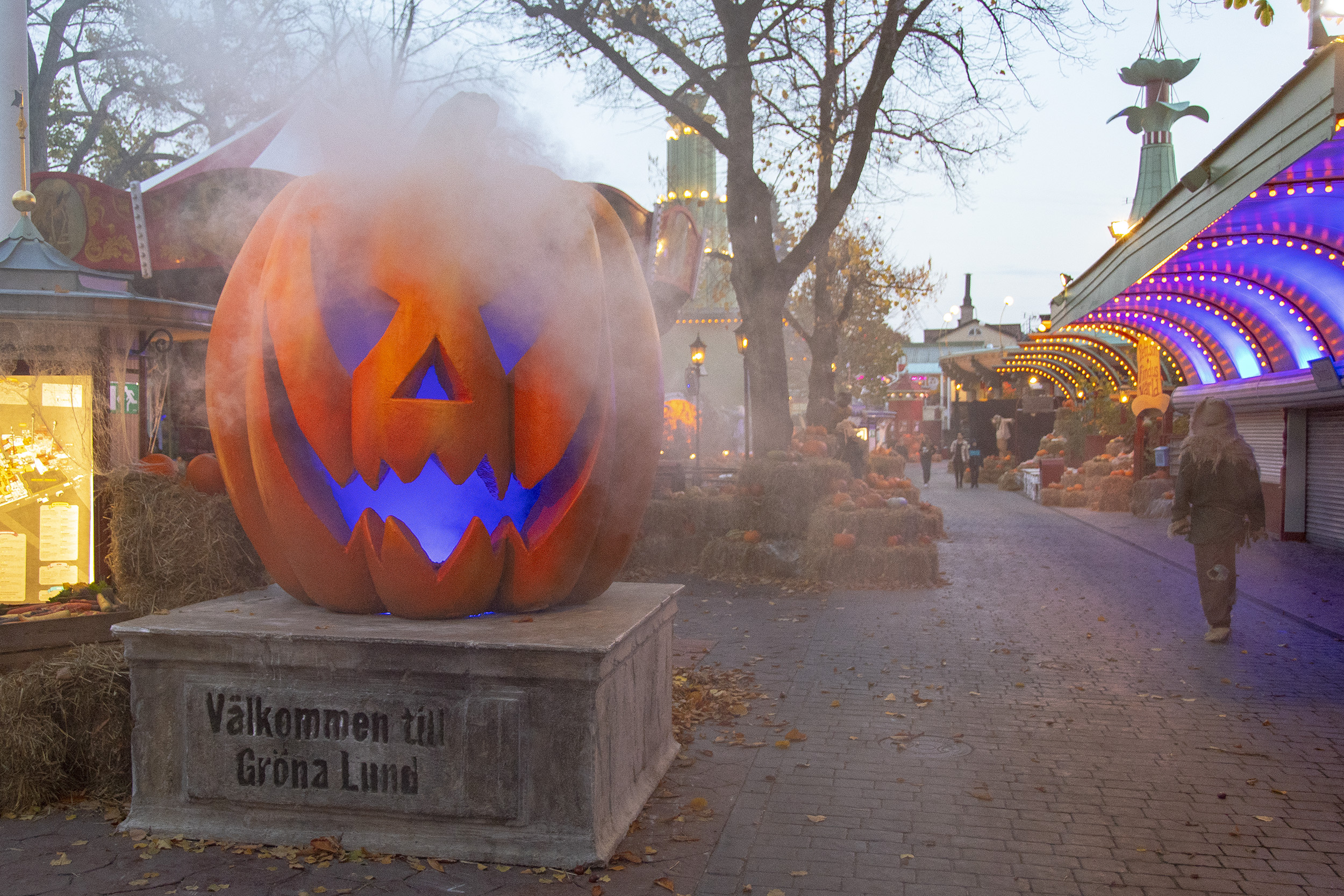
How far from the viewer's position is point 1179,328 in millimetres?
18734

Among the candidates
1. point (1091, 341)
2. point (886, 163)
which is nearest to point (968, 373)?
point (1091, 341)

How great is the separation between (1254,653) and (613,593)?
225 inches

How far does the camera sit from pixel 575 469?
429 centimetres

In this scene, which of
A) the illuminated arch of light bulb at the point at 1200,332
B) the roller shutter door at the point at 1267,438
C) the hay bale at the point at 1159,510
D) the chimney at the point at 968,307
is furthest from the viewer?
the chimney at the point at 968,307

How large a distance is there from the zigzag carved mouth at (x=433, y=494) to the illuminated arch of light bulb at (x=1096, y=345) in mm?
21912

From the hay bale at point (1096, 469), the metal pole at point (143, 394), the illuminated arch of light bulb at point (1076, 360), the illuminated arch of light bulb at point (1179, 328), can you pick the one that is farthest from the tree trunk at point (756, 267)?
the illuminated arch of light bulb at point (1076, 360)

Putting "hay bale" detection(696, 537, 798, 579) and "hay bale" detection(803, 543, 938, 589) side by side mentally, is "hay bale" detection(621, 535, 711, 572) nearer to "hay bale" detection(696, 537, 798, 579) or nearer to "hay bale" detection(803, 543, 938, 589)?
"hay bale" detection(696, 537, 798, 579)

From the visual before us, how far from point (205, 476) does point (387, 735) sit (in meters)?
2.32

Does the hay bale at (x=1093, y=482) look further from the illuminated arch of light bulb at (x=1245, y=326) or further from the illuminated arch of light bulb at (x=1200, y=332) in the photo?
the illuminated arch of light bulb at (x=1245, y=326)

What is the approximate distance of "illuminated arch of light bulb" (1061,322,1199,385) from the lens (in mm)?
19969

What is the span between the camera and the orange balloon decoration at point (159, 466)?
532 cm

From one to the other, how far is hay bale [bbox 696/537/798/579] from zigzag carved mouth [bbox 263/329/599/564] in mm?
7972

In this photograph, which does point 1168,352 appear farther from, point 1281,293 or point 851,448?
point 851,448

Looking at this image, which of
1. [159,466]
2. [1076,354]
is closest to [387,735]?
[159,466]
